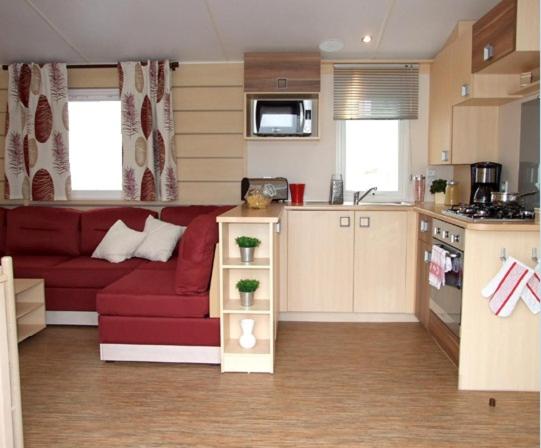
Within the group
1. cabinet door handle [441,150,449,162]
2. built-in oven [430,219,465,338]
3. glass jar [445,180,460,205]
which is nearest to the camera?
built-in oven [430,219,465,338]

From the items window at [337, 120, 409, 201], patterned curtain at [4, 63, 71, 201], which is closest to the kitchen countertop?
window at [337, 120, 409, 201]

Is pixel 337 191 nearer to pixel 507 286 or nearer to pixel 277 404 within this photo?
pixel 507 286

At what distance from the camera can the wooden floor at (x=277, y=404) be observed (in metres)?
2.29

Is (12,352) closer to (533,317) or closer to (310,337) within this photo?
(310,337)

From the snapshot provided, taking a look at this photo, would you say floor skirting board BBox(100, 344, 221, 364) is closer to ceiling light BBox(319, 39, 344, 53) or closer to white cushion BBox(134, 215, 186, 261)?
white cushion BBox(134, 215, 186, 261)

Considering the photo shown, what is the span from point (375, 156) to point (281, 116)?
3.24 ft

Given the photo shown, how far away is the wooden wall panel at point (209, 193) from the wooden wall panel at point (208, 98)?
2.33ft

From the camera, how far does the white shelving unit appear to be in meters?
2.92

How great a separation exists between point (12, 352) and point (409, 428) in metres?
1.80

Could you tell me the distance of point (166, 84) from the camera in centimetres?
446

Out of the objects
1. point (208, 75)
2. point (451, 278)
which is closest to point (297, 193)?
point (208, 75)

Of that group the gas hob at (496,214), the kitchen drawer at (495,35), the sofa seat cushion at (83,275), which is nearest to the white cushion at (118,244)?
the sofa seat cushion at (83,275)

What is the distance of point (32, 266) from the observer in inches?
154

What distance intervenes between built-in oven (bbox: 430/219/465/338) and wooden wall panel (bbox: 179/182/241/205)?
1.92 metres
